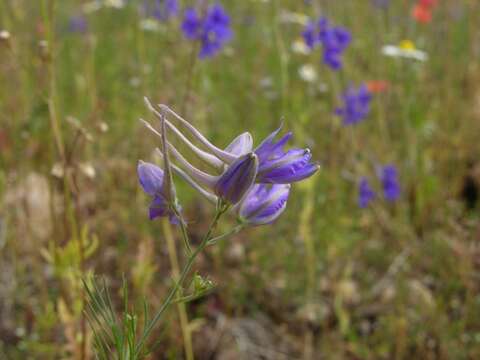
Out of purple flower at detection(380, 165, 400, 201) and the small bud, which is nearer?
the small bud

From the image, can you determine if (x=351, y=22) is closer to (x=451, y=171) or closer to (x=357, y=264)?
(x=451, y=171)

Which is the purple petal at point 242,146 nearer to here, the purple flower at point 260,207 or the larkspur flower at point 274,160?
the larkspur flower at point 274,160

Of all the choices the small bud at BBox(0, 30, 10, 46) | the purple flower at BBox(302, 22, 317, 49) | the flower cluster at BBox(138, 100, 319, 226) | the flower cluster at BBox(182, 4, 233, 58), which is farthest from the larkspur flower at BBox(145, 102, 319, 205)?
the purple flower at BBox(302, 22, 317, 49)

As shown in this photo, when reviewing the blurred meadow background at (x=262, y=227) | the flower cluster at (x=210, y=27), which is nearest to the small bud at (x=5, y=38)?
the blurred meadow background at (x=262, y=227)

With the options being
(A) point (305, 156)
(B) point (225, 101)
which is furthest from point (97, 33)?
(A) point (305, 156)

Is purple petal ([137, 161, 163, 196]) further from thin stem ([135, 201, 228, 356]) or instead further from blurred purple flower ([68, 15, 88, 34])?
blurred purple flower ([68, 15, 88, 34])

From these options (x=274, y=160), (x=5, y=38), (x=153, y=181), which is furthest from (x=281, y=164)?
(x=5, y=38)
